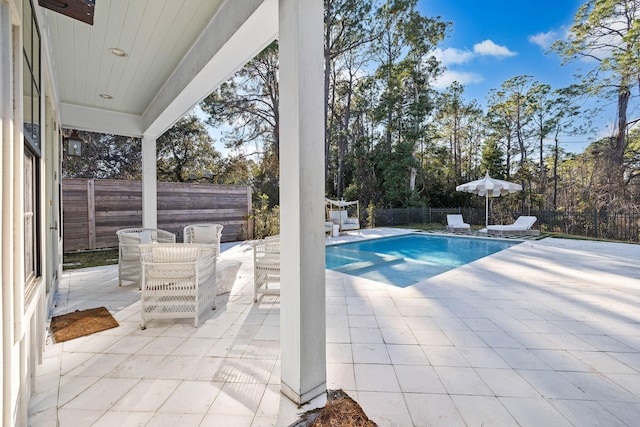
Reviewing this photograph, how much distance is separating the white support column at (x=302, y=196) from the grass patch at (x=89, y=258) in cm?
540

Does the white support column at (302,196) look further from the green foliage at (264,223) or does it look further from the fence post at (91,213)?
the green foliage at (264,223)

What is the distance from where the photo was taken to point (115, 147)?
39.6ft

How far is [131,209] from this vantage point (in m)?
7.18

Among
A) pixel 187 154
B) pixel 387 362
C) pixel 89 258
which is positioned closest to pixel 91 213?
pixel 89 258

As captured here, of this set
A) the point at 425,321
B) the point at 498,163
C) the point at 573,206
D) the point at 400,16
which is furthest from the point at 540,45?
the point at 425,321

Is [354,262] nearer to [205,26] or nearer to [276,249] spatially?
[276,249]

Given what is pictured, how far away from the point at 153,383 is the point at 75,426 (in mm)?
419

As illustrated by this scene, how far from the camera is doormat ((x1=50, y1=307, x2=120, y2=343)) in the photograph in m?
2.64

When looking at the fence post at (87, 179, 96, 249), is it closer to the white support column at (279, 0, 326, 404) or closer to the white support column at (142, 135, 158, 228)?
the white support column at (142, 135, 158, 228)

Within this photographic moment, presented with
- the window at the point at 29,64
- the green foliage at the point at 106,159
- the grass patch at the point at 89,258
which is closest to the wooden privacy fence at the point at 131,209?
the grass patch at the point at 89,258

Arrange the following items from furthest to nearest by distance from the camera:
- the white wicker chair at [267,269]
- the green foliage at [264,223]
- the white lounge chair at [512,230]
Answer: the white lounge chair at [512,230]
the green foliage at [264,223]
the white wicker chair at [267,269]

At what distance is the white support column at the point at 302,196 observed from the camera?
1.65 metres

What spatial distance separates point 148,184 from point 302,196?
559 cm

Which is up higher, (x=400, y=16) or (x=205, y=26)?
(x=400, y=16)
